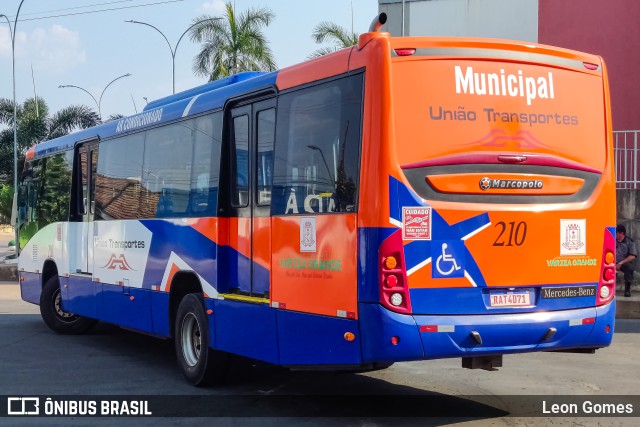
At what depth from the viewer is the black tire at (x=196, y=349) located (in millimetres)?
9844

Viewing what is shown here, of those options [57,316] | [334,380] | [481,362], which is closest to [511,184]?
[481,362]

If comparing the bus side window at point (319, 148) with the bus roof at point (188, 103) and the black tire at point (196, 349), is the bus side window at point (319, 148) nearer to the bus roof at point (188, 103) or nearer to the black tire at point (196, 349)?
the bus roof at point (188, 103)

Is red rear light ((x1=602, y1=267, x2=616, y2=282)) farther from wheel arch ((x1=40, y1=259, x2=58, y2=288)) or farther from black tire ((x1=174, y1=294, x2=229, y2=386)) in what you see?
wheel arch ((x1=40, y1=259, x2=58, y2=288))

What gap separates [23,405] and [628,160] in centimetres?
1507

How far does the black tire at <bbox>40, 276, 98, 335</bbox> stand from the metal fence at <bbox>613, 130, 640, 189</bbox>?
11457mm

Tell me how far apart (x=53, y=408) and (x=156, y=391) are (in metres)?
1.20

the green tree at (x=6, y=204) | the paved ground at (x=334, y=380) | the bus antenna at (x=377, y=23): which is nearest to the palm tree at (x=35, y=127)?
the green tree at (x=6, y=204)

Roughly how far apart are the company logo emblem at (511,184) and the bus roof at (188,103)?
2336 mm

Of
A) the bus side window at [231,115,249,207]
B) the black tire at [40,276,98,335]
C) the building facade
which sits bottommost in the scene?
the black tire at [40,276,98,335]

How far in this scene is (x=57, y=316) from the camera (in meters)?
14.9

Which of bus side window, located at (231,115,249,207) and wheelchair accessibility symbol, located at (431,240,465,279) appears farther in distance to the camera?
bus side window, located at (231,115,249,207)

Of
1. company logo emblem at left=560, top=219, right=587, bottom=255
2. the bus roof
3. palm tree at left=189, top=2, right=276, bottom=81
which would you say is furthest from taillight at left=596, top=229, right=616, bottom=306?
palm tree at left=189, top=2, right=276, bottom=81

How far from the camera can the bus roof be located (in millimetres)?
9453

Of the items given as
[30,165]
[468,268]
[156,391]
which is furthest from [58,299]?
[468,268]
